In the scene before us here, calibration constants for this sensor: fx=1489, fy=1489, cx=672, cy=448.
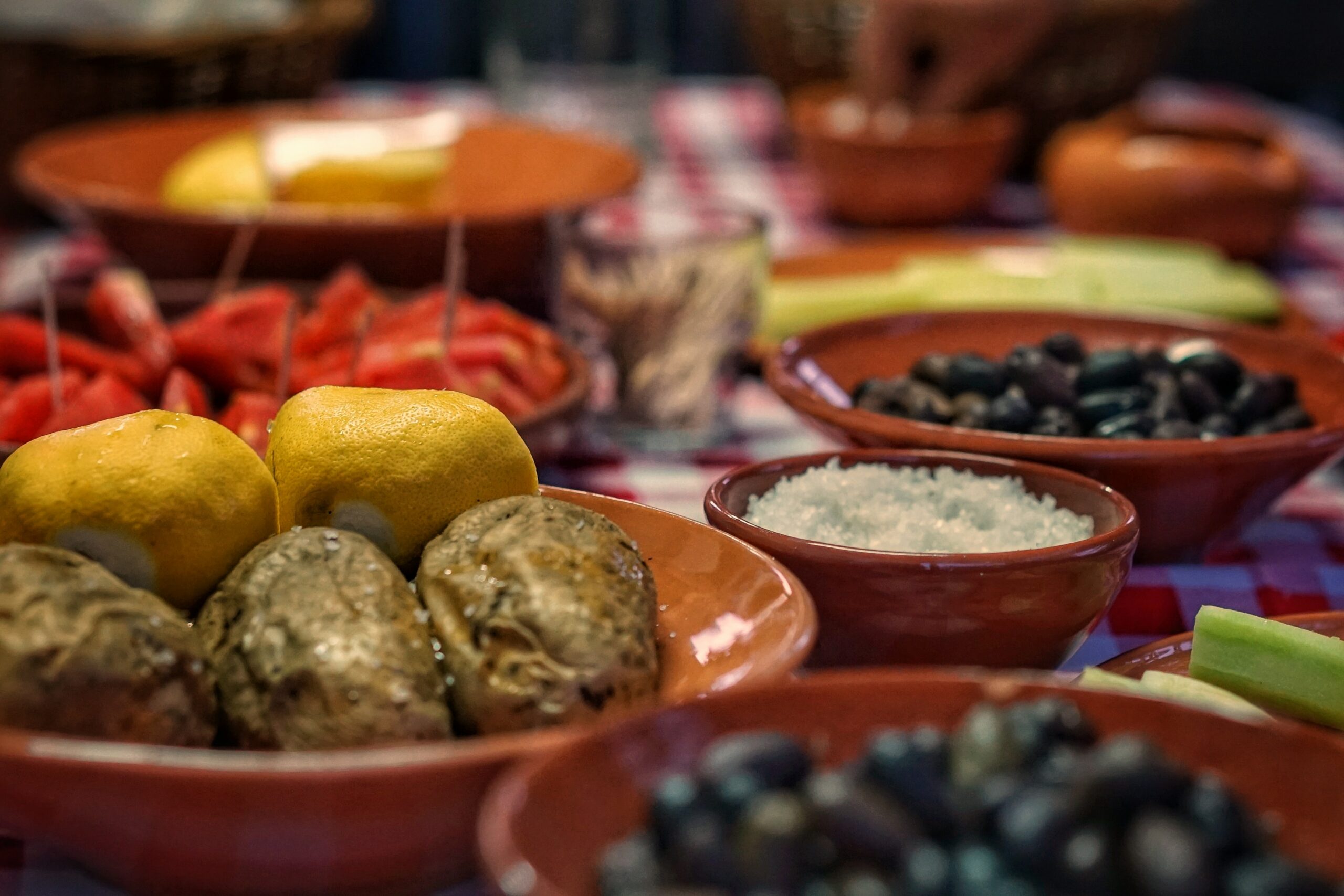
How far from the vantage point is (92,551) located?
2.13 ft

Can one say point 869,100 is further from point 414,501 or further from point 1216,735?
point 1216,735

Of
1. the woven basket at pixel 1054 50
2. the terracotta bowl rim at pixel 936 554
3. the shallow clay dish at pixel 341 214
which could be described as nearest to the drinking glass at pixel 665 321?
the shallow clay dish at pixel 341 214

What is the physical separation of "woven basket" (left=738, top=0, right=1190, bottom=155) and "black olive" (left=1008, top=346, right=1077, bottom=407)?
1.24 meters

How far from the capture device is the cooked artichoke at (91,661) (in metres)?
0.54

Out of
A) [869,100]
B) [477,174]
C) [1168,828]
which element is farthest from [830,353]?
[869,100]

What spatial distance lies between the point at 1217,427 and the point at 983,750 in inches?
21.8

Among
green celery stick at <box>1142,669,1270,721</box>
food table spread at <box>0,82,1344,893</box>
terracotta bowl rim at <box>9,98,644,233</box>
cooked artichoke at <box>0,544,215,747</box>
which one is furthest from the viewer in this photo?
terracotta bowl rim at <box>9,98,644,233</box>

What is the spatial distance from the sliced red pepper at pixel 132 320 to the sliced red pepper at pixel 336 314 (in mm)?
98

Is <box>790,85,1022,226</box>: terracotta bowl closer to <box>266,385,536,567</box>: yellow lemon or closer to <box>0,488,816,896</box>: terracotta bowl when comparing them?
<box>266,385,536,567</box>: yellow lemon

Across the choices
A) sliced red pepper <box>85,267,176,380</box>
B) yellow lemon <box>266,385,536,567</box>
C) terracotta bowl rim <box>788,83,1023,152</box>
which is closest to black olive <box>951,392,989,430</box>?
yellow lemon <box>266,385,536,567</box>

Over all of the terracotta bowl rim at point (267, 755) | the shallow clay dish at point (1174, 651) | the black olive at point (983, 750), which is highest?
the black olive at point (983, 750)

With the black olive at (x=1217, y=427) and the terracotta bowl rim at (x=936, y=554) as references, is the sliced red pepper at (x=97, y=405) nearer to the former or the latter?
the terracotta bowl rim at (x=936, y=554)

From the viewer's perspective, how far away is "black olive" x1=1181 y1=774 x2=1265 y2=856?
17.8 inches

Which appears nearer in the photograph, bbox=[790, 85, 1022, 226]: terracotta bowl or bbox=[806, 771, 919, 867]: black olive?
bbox=[806, 771, 919, 867]: black olive
